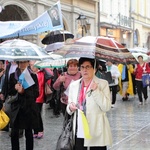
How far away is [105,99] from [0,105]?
2177mm

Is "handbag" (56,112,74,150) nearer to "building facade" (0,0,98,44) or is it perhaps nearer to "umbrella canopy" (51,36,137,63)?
"umbrella canopy" (51,36,137,63)

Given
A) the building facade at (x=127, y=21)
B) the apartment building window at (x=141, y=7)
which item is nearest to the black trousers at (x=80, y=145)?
the building facade at (x=127, y=21)

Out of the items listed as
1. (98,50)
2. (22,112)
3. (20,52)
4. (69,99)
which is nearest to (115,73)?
(22,112)

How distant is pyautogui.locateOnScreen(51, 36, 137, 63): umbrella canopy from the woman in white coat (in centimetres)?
18

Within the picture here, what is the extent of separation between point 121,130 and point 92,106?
14.3ft

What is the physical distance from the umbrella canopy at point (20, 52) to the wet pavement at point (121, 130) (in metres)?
2.03

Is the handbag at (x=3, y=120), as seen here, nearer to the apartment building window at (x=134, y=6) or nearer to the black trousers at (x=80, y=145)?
the black trousers at (x=80, y=145)

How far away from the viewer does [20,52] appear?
5.88 metres

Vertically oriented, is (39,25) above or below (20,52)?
above

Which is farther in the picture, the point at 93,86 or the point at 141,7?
the point at 141,7

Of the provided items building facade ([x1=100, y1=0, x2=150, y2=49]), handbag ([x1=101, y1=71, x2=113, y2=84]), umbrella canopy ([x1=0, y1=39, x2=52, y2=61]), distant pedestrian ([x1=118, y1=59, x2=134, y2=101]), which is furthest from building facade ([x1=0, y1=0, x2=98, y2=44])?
umbrella canopy ([x1=0, y1=39, x2=52, y2=61])

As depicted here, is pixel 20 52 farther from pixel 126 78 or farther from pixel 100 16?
pixel 100 16

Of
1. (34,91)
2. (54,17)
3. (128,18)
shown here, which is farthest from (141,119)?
(128,18)

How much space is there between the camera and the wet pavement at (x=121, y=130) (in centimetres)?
739
